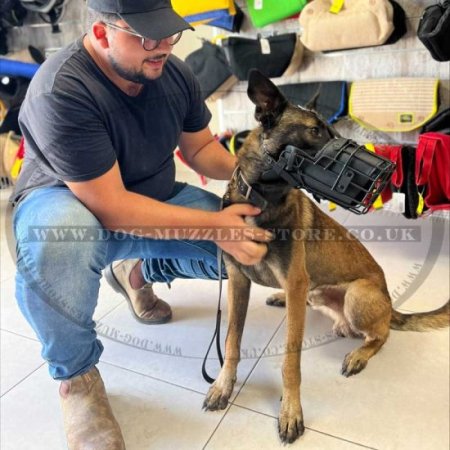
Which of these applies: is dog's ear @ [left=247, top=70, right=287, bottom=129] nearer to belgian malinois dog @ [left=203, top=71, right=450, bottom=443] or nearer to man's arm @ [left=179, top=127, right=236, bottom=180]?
belgian malinois dog @ [left=203, top=71, right=450, bottom=443]

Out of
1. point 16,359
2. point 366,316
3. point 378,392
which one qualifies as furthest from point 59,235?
point 378,392

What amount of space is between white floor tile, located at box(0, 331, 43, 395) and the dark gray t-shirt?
626 millimetres

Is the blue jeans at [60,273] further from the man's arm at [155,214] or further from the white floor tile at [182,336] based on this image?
the white floor tile at [182,336]

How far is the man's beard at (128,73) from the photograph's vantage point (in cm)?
115

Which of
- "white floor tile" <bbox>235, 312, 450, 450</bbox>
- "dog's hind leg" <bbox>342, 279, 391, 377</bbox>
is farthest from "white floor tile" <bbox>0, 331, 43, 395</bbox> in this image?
"dog's hind leg" <bbox>342, 279, 391, 377</bbox>

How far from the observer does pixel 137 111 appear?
4.18 feet

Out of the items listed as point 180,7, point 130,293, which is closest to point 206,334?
point 130,293

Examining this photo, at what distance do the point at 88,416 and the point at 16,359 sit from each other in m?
0.54

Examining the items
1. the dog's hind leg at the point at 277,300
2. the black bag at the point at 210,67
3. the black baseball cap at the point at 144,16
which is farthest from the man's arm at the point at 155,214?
the black bag at the point at 210,67

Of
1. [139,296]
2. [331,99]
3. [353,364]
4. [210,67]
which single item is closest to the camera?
[353,364]

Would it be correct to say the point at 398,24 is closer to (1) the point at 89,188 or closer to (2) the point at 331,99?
(2) the point at 331,99

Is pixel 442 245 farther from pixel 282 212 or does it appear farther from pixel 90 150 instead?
pixel 90 150

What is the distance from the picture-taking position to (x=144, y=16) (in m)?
1.07

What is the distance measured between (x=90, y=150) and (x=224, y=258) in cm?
51
